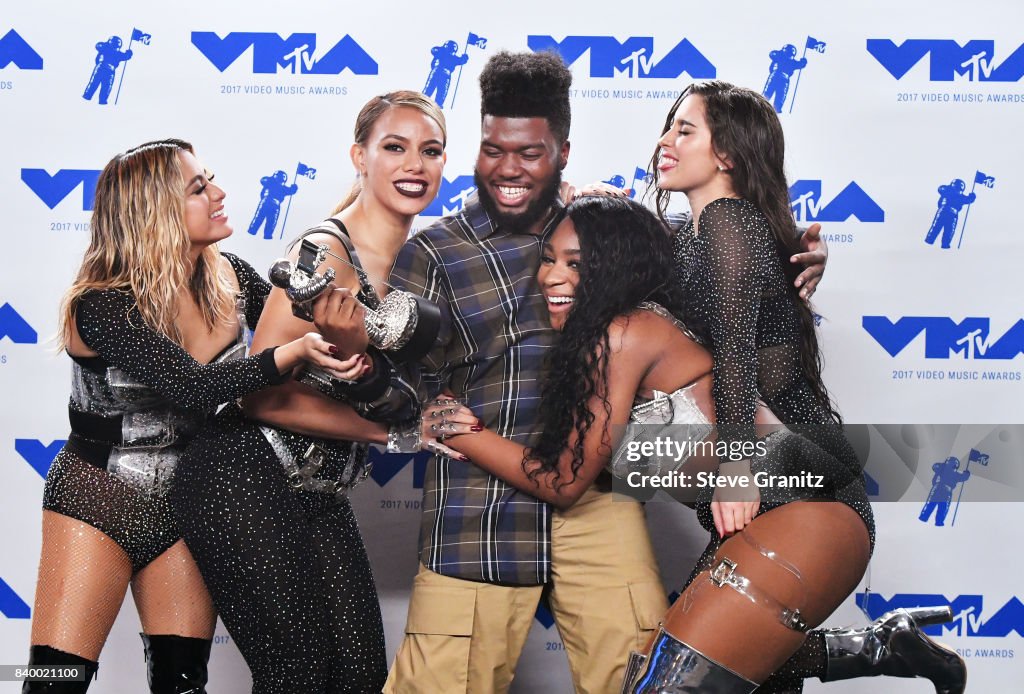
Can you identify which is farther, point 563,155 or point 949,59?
point 949,59

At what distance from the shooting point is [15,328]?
360 centimetres

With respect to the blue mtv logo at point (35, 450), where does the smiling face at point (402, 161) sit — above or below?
above

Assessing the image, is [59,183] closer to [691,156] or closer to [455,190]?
[455,190]

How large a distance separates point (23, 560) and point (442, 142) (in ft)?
7.19

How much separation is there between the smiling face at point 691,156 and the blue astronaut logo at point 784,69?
0.96 meters

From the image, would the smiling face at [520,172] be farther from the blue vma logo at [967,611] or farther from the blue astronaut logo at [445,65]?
the blue vma logo at [967,611]

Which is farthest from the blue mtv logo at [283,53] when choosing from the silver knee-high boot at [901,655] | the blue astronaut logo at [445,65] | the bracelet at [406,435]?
the silver knee-high boot at [901,655]

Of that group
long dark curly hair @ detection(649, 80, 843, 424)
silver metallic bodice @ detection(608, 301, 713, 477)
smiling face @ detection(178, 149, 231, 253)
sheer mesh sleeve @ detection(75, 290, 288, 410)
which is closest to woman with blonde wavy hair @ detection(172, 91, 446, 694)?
sheer mesh sleeve @ detection(75, 290, 288, 410)

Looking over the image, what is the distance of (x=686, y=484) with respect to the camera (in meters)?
2.54

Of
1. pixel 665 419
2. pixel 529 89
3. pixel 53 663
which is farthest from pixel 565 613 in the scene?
pixel 529 89

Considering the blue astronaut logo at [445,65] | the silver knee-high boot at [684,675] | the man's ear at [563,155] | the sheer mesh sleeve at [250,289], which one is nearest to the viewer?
the silver knee-high boot at [684,675]

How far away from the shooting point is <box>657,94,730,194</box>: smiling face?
2588mm

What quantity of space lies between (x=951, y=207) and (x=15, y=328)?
3.38 meters

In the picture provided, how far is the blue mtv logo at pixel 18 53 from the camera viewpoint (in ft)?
11.7
